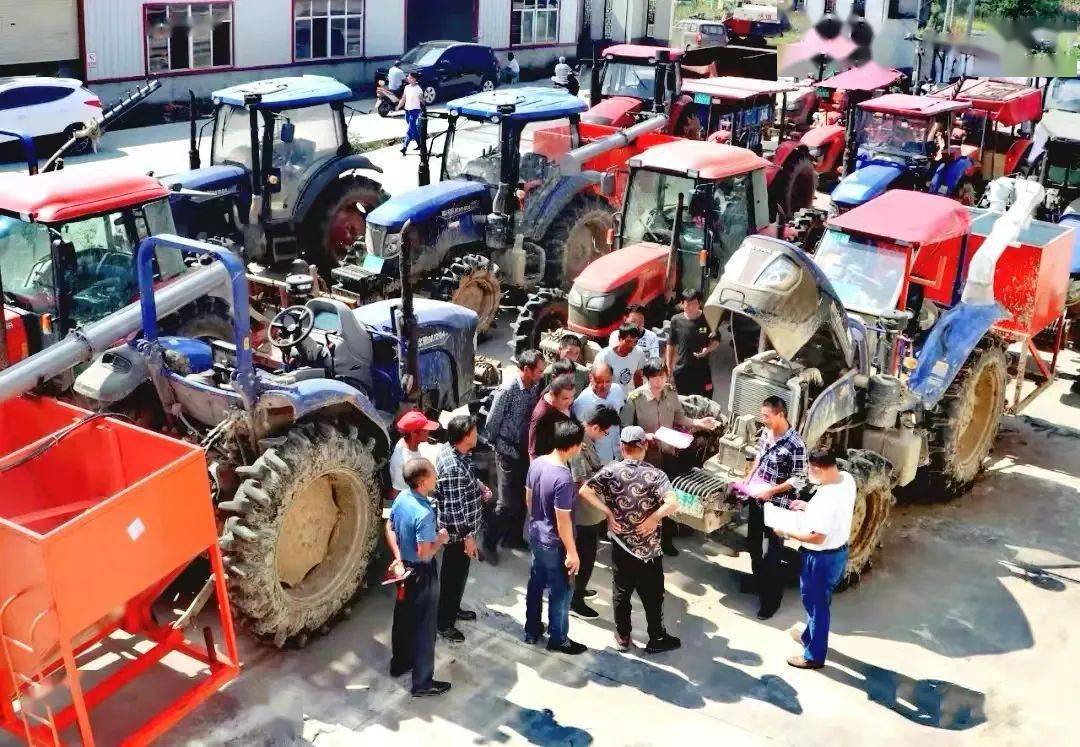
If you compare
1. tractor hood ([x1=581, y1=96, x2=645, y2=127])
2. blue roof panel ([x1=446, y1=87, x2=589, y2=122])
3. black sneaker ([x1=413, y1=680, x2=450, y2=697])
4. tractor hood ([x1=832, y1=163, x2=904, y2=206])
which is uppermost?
blue roof panel ([x1=446, y1=87, x2=589, y2=122])

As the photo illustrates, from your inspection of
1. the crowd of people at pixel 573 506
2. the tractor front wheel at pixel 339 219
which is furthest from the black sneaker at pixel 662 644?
the tractor front wheel at pixel 339 219

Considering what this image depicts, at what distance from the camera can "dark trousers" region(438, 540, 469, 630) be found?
661 cm

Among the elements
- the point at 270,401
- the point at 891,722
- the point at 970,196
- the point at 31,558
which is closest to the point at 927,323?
the point at 891,722

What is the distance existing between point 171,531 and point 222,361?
1.86 m

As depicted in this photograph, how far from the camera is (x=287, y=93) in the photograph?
1169 cm

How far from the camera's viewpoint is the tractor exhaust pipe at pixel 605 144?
1178cm

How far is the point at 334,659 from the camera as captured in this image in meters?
6.61

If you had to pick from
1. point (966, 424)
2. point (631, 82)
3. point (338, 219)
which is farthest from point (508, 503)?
point (631, 82)

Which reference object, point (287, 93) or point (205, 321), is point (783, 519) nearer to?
point (205, 321)

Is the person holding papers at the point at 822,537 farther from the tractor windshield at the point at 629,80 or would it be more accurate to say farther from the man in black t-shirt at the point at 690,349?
the tractor windshield at the point at 629,80

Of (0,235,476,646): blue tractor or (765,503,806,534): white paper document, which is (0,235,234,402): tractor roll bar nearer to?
(0,235,476,646): blue tractor

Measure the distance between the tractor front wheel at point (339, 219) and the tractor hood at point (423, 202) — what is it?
1287 mm

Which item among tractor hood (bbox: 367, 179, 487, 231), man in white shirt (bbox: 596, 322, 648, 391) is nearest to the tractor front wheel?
tractor hood (bbox: 367, 179, 487, 231)

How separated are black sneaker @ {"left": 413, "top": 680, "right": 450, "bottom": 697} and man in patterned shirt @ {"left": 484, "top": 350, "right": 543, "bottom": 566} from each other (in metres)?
1.46
